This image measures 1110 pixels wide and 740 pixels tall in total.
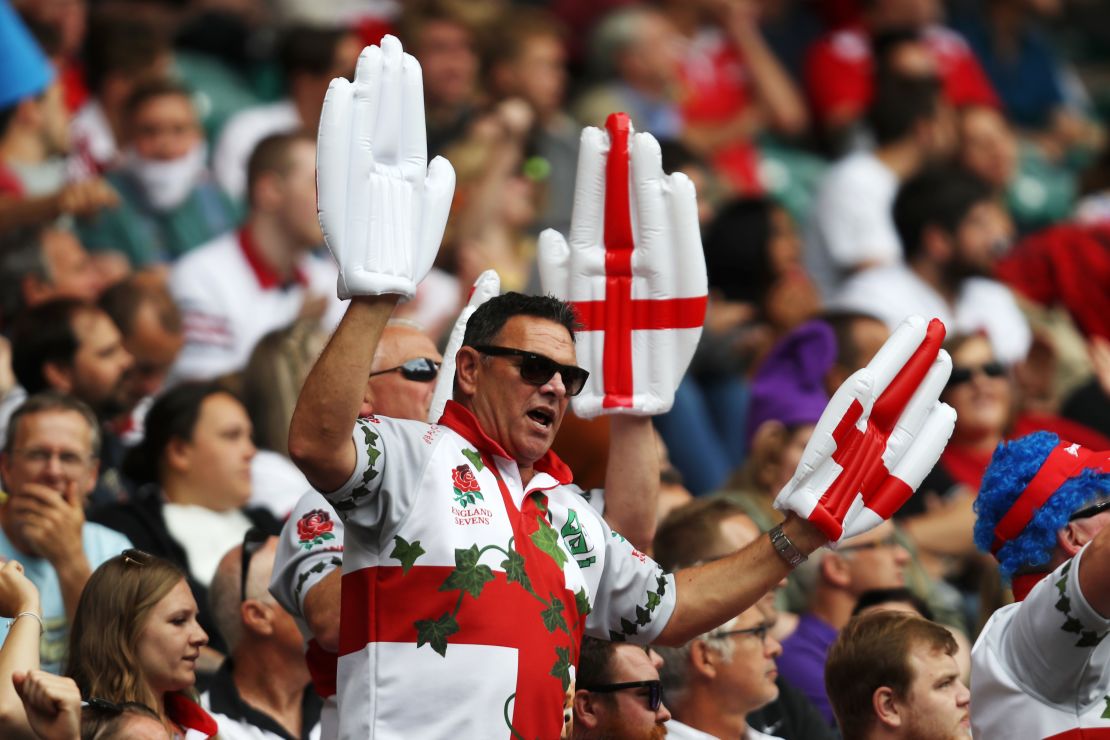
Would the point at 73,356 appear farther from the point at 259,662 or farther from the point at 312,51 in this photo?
the point at 312,51

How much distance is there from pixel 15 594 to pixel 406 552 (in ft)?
3.40

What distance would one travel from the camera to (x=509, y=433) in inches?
165

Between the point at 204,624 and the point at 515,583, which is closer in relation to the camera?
the point at 515,583

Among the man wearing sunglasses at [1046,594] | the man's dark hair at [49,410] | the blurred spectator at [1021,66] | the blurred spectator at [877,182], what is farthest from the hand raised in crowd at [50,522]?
the blurred spectator at [1021,66]

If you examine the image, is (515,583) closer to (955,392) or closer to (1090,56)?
(955,392)

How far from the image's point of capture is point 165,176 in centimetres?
866

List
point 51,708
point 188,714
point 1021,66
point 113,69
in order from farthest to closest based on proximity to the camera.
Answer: point 1021,66 < point 113,69 < point 188,714 < point 51,708

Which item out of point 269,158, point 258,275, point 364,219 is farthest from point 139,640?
point 269,158

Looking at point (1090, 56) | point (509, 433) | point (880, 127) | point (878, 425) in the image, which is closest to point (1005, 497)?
point (878, 425)

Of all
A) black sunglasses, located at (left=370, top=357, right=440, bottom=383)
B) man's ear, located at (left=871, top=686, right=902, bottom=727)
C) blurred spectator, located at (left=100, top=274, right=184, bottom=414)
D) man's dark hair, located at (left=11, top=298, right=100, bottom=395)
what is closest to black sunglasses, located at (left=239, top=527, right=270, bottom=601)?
black sunglasses, located at (left=370, top=357, right=440, bottom=383)

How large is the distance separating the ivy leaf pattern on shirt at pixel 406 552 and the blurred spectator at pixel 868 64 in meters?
8.28

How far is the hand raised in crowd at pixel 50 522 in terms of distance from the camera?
5.31 meters

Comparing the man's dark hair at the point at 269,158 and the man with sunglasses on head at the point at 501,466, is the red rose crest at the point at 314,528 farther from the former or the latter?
the man's dark hair at the point at 269,158

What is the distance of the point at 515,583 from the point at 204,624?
182 cm
